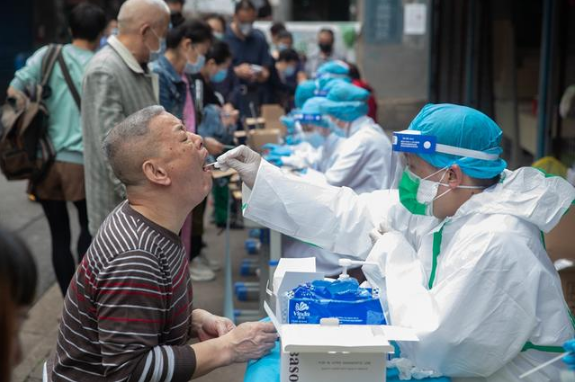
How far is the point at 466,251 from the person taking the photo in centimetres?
242

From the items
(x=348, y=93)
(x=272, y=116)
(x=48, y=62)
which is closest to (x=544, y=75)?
(x=348, y=93)

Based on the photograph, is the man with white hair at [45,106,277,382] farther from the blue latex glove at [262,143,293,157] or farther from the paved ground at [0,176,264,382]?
the blue latex glove at [262,143,293,157]

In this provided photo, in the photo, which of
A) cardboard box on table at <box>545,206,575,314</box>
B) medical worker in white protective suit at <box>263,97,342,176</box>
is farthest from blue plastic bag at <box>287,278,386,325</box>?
medical worker in white protective suit at <box>263,97,342,176</box>

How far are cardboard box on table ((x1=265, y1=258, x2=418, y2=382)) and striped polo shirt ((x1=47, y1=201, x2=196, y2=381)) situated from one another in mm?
315

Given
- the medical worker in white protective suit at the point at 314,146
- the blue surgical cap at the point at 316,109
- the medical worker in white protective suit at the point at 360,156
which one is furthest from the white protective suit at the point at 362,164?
the blue surgical cap at the point at 316,109

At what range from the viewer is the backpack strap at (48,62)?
4.89 metres

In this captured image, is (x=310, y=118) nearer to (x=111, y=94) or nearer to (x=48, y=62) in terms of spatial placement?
(x=48, y=62)

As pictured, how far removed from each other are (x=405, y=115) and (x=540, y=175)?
31.3ft

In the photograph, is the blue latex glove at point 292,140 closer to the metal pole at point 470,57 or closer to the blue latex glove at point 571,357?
the metal pole at point 470,57

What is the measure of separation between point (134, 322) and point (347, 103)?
12.7 feet

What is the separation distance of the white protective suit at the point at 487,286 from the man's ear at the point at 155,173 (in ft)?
2.27

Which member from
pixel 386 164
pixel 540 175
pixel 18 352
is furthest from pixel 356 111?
pixel 18 352

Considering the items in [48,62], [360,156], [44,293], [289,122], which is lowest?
[44,293]

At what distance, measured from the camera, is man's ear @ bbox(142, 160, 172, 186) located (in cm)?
237
